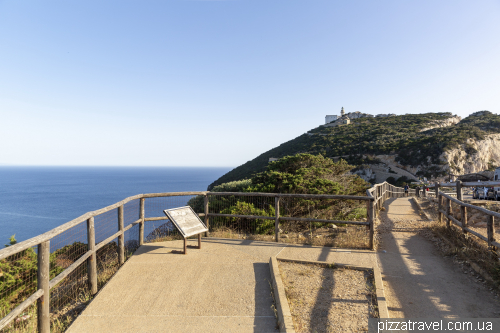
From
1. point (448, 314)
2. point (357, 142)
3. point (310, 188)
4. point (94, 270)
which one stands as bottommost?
point (448, 314)

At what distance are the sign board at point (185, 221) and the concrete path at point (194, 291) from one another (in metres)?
0.50

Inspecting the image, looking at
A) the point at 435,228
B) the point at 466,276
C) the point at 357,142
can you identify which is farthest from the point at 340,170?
the point at 357,142

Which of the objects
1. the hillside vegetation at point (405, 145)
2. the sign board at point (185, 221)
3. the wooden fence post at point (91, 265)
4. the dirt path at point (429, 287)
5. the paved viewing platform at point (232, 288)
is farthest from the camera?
the hillside vegetation at point (405, 145)

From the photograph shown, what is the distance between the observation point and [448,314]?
151 inches

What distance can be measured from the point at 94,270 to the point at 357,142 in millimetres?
68323

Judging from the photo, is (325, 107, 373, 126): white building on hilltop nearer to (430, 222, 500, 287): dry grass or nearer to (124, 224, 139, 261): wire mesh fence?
(430, 222, 500, 287): dry grass

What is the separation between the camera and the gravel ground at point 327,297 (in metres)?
3.53

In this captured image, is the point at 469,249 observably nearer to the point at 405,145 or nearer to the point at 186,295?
the point at 186,295

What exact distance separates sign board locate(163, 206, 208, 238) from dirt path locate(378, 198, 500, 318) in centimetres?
→ 372

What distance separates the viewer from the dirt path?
3922 millimetres

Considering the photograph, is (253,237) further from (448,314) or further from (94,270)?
(448,314)

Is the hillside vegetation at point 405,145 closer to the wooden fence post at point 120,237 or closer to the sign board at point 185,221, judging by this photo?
the sign board at point 185,221

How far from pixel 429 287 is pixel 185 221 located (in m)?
4.65

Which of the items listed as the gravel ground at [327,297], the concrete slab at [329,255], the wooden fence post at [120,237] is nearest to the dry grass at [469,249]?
the concrete slab at [329,255]
